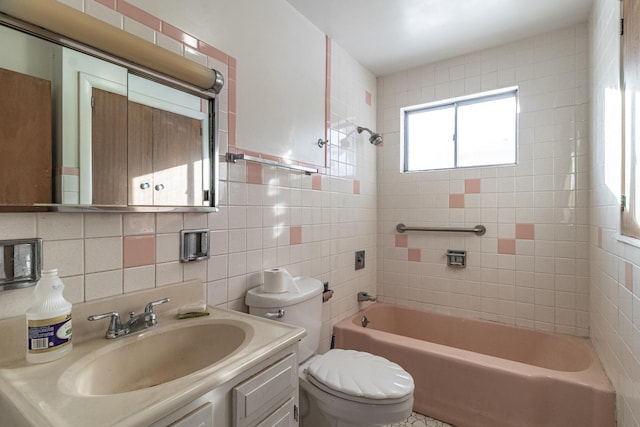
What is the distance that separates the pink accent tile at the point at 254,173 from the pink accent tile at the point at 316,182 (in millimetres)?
447

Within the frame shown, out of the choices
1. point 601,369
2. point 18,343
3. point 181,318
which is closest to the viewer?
point 18,343

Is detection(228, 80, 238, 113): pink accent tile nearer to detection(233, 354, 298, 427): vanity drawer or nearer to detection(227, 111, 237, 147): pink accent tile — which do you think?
detection(227, 111, 237, 147): pink accent tile

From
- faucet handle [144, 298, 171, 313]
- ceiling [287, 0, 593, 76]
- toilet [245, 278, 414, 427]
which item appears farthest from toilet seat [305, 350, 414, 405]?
ceiling [287, 0, 593, 76]

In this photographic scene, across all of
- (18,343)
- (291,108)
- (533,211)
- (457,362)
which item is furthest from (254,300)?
(533,211)

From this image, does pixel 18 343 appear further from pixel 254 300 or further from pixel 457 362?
pixel 457 362

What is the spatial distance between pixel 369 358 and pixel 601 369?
1177 millimetres

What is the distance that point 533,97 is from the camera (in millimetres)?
2062

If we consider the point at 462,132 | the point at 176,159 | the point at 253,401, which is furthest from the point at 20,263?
the point at 462,132

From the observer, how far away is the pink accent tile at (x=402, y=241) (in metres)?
2.51

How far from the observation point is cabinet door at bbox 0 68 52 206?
30.5 inches

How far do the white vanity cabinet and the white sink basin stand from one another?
0.11 m

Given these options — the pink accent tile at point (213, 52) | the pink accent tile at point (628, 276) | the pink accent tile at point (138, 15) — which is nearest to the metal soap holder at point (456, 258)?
the pink accent tile at point (628, 276)

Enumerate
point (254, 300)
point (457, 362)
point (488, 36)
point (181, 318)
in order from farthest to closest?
point (488, 36) < point (457, 362) < point (254, 300) < point (181, 318)

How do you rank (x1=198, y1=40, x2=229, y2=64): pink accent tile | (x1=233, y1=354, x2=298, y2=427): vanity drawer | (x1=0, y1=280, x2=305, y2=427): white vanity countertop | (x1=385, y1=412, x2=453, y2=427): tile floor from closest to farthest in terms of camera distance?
1. (x1=0, y1=280, x2=305, y2=427): white vanity countertop
2. (x1=233, y1=354, x2=298, y2=427): vanity drawer
3. (x1=198, y1=40, x2=229, y2=64): pink accent tile
4. (x1=385, y1=412, x2=453, y2=427): tile floor
